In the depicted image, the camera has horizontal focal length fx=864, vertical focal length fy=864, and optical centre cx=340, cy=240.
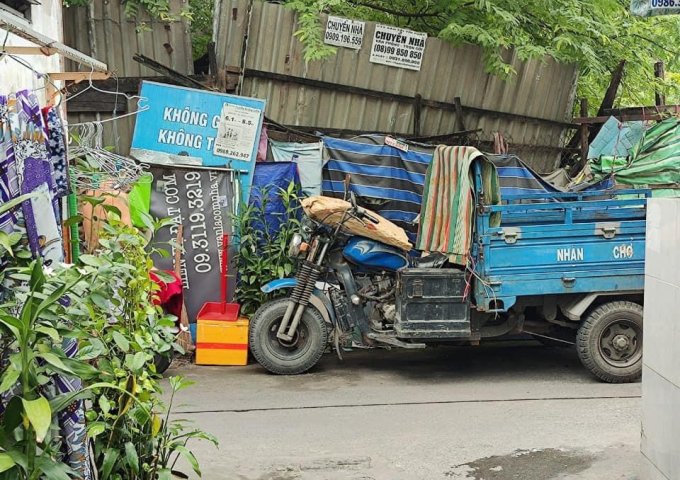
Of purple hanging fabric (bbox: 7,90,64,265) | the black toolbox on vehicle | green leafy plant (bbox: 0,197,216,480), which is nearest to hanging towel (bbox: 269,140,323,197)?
the black toolbox on vehicle

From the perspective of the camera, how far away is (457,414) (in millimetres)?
7426

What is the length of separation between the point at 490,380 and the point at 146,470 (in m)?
5.12

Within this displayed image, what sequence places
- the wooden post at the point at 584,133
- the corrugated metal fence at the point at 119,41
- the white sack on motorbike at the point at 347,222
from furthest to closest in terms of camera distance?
the wooden post at the point at 584,133
the corrugated metal fence at the point at 119,41
the white sack on motorbike at the point at 347,222

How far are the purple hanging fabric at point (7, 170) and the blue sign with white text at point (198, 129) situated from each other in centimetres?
632

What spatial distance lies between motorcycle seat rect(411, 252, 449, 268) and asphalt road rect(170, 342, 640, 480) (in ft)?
3.84

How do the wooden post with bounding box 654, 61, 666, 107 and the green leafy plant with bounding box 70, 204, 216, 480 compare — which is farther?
the wooden post with bounding box 654, 61, 666, 107

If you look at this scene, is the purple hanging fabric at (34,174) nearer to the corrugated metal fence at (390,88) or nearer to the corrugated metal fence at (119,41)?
the corrugated metal fence at (119,41)

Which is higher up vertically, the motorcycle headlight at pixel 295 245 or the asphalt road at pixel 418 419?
the motorcycle headlight at pixel 295 245

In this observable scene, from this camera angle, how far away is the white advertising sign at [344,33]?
10.7 meters

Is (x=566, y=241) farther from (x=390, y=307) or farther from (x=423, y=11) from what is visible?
(x=423, y=11)

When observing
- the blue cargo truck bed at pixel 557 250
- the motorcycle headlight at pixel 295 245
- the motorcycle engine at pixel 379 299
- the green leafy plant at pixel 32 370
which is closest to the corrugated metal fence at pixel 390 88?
the motorcycle headlight at pixel 295 245

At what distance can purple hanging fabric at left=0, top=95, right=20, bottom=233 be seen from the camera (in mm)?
3740

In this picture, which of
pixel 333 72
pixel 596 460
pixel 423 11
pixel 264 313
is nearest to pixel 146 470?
pixel 596 460

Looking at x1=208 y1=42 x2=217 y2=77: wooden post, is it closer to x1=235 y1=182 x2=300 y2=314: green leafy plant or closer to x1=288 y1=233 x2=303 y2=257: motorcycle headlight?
x1=235 y1=182 x2=300 y2=314: green leafy plant
